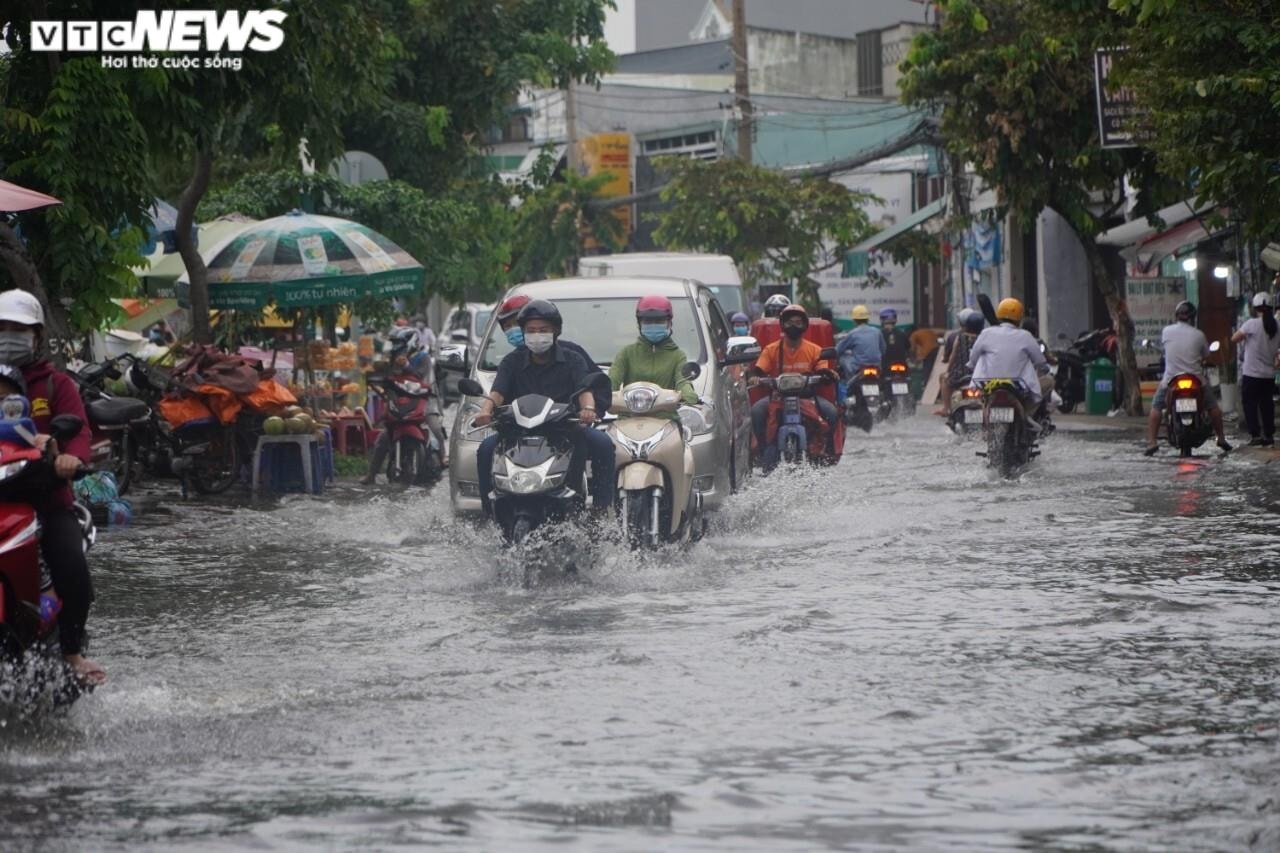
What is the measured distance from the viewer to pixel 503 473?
11242 millimetres

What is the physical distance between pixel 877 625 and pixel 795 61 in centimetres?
5995

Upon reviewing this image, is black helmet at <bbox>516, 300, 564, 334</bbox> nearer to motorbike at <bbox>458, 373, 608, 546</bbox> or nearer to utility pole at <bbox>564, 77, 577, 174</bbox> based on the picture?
motorbike at <bbox>458, 373, 608, 546</bbox>

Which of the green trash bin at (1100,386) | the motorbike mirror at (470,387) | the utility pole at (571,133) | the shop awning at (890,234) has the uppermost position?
the utility pole at (571,133)

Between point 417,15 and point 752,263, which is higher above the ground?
point 417,15

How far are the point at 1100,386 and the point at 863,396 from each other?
23.0 ft

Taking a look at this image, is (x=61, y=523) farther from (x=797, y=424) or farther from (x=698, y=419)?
(x=797, y=424)

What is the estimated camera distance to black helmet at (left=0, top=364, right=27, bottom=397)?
7.34 m

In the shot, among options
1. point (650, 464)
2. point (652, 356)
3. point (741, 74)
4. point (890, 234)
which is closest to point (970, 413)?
point (652, 356)

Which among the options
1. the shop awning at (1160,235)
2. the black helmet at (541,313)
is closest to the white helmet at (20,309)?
the black helmet at (541,313)

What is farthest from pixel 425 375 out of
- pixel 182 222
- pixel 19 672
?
pixel 19 672

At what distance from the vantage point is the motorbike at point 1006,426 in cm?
1802

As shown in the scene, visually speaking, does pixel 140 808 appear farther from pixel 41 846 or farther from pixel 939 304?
pixel 939 304

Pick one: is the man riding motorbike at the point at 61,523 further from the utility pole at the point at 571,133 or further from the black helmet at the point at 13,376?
the utility pole at the point at 571,133

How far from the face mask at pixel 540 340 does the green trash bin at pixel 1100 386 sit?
66.5 feet
